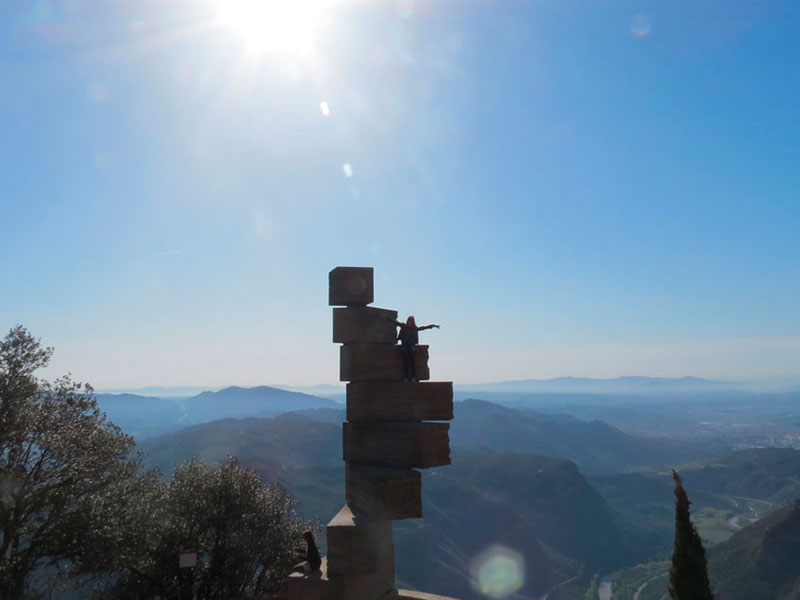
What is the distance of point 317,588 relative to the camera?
8250 millimetres

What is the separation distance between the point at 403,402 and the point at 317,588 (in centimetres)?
334

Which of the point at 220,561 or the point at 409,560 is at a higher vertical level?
the point at 220,561

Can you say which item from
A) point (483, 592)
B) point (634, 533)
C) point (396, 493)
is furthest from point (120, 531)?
point (634, 533)

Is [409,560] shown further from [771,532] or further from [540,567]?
[771,532]

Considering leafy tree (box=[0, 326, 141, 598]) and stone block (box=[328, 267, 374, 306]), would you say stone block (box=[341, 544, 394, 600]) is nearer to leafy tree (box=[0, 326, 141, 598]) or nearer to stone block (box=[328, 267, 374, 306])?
stone block (box=[328, 267, 374, 306])

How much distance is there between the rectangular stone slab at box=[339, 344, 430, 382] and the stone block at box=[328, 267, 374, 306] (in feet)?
2.83

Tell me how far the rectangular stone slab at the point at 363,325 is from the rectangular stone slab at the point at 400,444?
5.18 ft

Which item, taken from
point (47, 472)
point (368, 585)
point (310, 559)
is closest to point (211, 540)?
point (47, 472)

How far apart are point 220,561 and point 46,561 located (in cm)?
598

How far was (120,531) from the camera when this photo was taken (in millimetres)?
16016

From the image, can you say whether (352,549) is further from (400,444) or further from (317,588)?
(400,444)

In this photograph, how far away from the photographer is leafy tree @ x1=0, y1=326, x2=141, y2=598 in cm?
1585

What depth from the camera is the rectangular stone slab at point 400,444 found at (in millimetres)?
8625

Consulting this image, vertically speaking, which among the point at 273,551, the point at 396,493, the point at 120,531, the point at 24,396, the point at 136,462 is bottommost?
the point at 273,551
